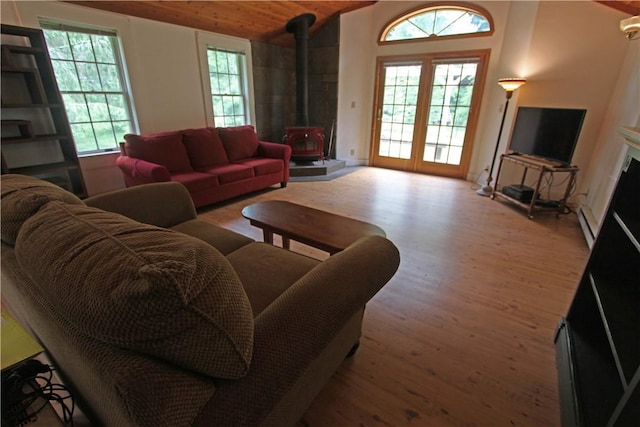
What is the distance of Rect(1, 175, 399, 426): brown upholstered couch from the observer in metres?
0.56

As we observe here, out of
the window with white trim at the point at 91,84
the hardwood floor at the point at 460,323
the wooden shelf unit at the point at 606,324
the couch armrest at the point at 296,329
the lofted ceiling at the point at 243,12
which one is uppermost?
the lofted ceiling at the point at 243,12

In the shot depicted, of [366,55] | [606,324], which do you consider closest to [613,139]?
[606,324]

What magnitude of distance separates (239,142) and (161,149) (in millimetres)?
1085

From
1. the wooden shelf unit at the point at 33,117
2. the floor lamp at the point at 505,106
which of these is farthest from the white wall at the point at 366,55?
the wooden shelf unit at the point at 33,117

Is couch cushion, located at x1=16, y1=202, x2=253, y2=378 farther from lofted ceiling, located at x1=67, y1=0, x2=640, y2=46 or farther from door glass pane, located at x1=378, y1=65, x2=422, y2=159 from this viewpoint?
door glass pane, located at x1=378, y1=65, x2=422, y2=159

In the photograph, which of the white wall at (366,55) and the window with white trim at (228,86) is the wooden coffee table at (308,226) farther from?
the white wall at (366,55)

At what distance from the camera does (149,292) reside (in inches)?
21.5

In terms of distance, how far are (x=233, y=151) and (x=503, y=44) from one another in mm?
3958

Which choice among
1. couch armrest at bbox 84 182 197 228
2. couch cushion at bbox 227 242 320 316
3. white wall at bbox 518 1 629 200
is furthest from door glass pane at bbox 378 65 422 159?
couch cushion at bbox 227 242 320 316

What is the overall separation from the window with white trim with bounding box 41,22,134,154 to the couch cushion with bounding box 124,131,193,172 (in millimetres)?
486

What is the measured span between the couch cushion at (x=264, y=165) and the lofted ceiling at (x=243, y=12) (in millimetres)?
1872

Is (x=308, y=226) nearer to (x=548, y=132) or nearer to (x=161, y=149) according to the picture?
(x=161, y=149)

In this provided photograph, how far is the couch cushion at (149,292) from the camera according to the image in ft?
1.83

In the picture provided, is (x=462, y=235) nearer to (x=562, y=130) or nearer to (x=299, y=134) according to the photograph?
(x=562, y=130)
